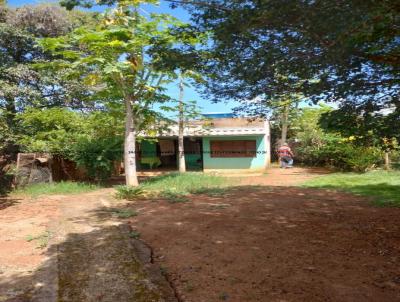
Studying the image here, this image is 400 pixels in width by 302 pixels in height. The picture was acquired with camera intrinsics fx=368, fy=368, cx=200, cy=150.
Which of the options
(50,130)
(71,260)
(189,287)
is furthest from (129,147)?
(189,287)

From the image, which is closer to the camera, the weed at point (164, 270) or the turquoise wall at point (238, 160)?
the weed at point (164, 270)

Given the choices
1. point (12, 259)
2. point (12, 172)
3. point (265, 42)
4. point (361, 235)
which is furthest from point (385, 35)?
point (12, 172)

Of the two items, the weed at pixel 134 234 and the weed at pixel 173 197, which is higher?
the weed at pixel 173 197

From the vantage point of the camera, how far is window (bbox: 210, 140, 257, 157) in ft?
72.5

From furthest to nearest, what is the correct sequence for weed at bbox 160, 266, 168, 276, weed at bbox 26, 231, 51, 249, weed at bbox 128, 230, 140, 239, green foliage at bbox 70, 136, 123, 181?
green foliage at bbox 70, 136, 123, 181 → weed at bbox 128, 230, 140, 239 → weed at bbox 26, 231, 51, 249 → weed at bbox 160, 266, 168, 276

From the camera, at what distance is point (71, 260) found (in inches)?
213

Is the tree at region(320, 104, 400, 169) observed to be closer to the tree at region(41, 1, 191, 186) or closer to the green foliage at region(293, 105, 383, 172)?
the tree at region(41, 1, 191, 186)

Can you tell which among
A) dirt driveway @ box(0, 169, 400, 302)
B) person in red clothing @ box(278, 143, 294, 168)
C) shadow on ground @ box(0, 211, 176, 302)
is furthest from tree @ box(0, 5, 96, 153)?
shadow on ground @ box(0, 211, 176, 302)

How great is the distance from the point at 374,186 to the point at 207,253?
8.47 m

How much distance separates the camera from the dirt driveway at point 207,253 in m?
4.16

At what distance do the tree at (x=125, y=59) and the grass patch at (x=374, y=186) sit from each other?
22.0 feet

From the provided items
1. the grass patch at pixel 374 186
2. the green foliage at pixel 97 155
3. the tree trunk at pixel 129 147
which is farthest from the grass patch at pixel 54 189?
the grass patch at pixel 374 186

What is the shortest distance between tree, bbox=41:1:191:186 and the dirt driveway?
4.77 m

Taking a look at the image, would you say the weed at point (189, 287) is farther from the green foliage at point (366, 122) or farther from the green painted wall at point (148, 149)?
the green painted wall at point (148, 149)
